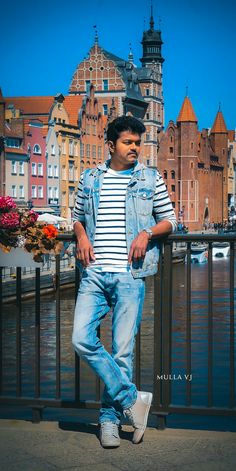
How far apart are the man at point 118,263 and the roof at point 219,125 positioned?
380 feet

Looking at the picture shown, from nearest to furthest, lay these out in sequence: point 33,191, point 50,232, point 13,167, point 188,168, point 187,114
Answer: point 50,232, point 13,167, point 33,191, point 188,168, point 187,114

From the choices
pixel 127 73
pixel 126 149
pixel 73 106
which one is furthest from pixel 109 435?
pixel 127 73

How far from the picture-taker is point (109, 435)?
173 inches

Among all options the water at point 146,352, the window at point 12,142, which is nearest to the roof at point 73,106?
the window at point 12,142

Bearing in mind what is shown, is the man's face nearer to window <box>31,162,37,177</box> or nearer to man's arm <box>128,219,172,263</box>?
man's arm <box>128,219,172,263</box>

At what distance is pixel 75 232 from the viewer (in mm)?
4621

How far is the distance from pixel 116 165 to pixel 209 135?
118 m

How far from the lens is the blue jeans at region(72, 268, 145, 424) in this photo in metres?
4.40

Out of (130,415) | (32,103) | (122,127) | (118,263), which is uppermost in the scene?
(32,103)

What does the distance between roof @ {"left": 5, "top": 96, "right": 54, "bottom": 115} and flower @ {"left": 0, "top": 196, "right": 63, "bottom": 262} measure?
6317 cm

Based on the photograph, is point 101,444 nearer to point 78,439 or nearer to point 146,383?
point 78,439

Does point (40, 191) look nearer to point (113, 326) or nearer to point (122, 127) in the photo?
point (122, 127)

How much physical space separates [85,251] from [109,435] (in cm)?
90

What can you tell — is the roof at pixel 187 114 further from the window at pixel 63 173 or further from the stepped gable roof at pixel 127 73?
the window at pixel 63 173
